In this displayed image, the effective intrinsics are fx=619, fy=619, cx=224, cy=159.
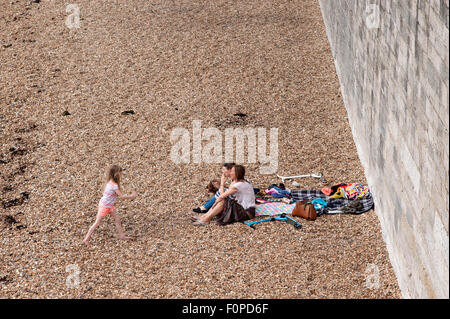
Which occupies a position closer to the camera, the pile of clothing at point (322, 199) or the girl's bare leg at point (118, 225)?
the girl's bare leg at point (118, 225)

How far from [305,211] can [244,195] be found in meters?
0.89

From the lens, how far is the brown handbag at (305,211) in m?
8.67

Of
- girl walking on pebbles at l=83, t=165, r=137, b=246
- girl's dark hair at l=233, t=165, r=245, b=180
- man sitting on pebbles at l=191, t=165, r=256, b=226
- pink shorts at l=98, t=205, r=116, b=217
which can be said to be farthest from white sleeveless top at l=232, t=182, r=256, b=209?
pink shorts at l=98, t=205, r=116, b=217

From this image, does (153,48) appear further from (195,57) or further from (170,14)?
(170,14)

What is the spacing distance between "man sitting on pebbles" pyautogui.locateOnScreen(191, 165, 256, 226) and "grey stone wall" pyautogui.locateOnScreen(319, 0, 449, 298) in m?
1.83

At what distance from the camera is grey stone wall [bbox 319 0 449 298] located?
220 inches

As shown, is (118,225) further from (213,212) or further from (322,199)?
(322,199)

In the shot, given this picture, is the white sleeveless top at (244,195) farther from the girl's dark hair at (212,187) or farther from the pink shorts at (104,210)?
the pink shorts at (104,210)

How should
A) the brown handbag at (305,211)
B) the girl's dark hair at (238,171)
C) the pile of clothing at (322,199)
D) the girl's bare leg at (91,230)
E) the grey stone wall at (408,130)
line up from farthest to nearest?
the pile of clothing at (322,199) → the girl's dark hair at (238,171) → the brown handbag at (305,211) → the girl's bare leg at (91,230) → the grey stone wall at (408,130)

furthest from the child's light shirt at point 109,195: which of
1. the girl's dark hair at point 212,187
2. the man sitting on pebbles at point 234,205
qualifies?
the girl's dark hair at point 212,187

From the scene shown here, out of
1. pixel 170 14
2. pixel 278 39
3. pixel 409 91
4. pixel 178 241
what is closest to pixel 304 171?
pixel 178 241

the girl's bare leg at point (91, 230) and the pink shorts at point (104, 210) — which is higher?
the pink shorts at point (104, 210)

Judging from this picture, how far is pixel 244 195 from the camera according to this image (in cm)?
880
